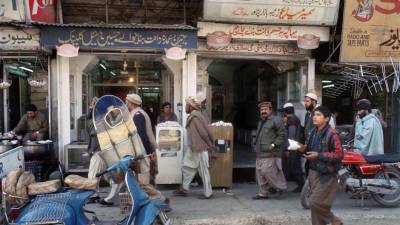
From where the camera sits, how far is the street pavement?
20.9 feet

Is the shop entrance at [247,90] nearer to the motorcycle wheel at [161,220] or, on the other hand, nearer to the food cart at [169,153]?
the food cart at [169,153]

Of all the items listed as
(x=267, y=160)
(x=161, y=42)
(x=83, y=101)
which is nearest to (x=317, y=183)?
(x=267, y=160)

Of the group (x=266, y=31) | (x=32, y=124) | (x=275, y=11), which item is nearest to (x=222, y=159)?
(x=266, y=31)

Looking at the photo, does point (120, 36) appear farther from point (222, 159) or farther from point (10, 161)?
point (10, 161)

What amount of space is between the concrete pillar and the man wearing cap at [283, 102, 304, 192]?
13.9 ft

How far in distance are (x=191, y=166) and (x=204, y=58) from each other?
2.69 metres

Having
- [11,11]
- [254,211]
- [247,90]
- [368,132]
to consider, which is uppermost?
[11,11]

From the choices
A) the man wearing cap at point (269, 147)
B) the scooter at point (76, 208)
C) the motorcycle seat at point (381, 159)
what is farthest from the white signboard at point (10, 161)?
the motorcycle seat at point (381, 159)

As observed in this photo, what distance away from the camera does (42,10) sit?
8.27 metres

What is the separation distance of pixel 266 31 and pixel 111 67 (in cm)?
385

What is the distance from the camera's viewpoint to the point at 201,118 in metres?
7.35

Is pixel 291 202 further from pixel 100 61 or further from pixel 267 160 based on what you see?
pixel 100 61

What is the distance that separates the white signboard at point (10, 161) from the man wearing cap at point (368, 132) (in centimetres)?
540

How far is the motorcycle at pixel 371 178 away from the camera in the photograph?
22.4 feet
